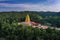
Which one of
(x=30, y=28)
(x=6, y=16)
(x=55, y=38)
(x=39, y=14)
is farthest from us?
(x=6, y=16)

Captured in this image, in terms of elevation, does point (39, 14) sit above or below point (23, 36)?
above

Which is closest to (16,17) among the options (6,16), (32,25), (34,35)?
(6,16)

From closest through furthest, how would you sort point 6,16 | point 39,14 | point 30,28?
point 30,28
point 39,14
point 6,16

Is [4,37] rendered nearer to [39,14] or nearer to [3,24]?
[3,24]

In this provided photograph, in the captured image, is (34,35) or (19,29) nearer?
(34,35)

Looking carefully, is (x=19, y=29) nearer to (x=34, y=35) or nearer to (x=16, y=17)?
(x=34, y=35)

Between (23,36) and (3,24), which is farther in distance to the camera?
(3,24)

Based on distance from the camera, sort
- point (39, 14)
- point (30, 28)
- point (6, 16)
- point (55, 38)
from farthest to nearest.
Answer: point (6, 16) < point (39, 14) < point (30, 28) < point (55, 38)

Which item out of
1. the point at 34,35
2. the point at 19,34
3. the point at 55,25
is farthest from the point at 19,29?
the point at 55,25

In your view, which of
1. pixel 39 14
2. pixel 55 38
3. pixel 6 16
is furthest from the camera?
pixel 6 16
